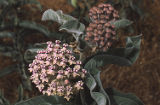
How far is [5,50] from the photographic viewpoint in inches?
69.2

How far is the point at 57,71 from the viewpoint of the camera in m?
0.87

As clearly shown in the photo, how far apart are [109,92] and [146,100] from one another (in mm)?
1038

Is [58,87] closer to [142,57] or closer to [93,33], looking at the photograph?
[93,33]

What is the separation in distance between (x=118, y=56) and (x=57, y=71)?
8.7 inches

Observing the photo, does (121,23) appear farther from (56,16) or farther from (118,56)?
(56,16)

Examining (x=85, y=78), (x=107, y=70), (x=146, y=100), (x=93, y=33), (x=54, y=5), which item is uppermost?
(x=54, y=5)

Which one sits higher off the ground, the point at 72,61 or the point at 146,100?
the point at 72,61

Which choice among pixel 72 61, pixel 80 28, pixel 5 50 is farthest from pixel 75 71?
pixel 5 50

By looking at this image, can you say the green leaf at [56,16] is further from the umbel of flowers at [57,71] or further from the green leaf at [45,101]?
the green leaf at [45,101]

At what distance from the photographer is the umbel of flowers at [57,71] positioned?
0.86 metres

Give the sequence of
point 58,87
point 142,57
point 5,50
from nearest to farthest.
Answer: point 58,87, point 5,50, point 142,57

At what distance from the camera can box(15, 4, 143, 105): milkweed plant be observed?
0.86 m

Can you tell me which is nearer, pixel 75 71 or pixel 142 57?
pixel 75 71

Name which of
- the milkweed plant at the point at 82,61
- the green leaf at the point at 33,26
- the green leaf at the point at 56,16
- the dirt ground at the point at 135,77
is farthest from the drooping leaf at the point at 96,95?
the dirt ground at the point at 135,77
